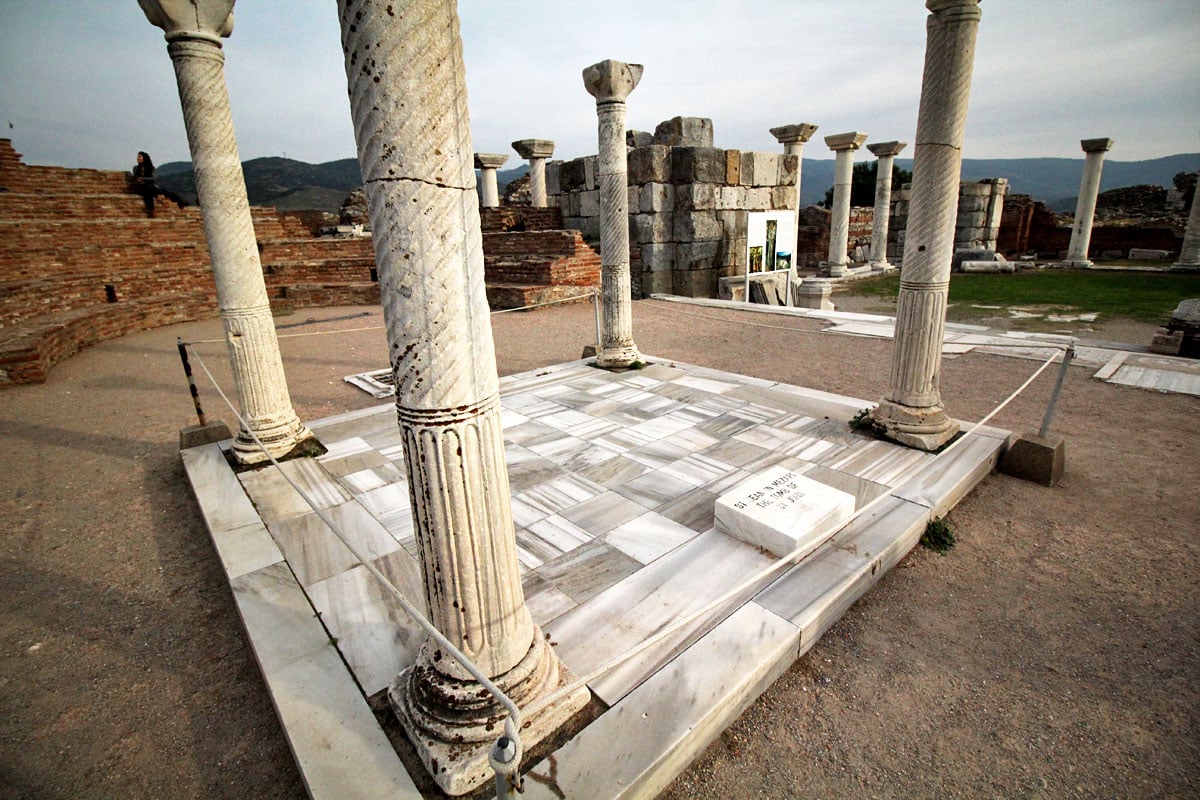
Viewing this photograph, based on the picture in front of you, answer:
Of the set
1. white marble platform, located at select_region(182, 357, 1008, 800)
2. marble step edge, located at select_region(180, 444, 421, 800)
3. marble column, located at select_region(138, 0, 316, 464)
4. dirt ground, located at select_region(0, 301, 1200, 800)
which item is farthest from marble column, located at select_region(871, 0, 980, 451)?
marble column, located at select_region(138, 0, 316, 464)

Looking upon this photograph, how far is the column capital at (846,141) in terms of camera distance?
16.8 m

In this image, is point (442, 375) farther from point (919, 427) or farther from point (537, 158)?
point (537, 158)

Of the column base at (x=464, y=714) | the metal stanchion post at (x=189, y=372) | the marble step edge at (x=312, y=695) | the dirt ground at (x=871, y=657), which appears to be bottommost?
the dirt ground at (x=871, y=657)

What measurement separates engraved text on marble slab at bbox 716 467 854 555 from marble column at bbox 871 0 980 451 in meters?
1.48

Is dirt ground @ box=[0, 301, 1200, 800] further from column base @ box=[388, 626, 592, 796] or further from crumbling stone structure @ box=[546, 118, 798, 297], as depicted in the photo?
crumbling stone structure @ box=[546, 118, 798, 297]

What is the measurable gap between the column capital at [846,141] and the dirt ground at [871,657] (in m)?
14.4

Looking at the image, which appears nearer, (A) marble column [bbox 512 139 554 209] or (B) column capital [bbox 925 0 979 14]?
(B) column capital [bbox 925 0 979 14]

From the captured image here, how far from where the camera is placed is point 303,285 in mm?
13672

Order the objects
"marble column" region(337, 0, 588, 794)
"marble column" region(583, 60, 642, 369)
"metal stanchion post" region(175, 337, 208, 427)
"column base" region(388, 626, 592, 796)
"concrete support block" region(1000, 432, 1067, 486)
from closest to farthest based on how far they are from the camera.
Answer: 1. "marble column" region(337, 0, 588, 794)
2. "column base" region(388, 626, 592, 796)
3. "concrete support block" region(1000, 432, 1067, 486)
4. "metal stanchion post" region(175, 337, 208, 427)
5. "marble column" region(583, 60, 642, 369)

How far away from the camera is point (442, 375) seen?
1709 mm

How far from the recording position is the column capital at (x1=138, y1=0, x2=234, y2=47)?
357 cm

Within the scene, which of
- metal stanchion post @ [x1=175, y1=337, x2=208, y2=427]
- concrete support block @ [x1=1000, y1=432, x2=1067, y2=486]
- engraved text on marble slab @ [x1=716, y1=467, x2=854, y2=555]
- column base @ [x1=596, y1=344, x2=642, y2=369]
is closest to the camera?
engraved text on marble slab @ [x1=716, y1=467, x2=854, y2=555]

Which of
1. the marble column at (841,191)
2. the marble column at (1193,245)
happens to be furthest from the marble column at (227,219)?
the marble column at (1193,245)

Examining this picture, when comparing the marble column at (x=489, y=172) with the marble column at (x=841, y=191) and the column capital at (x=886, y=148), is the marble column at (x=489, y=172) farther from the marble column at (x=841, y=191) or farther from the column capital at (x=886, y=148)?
the column capital at (x=886, y=148)
